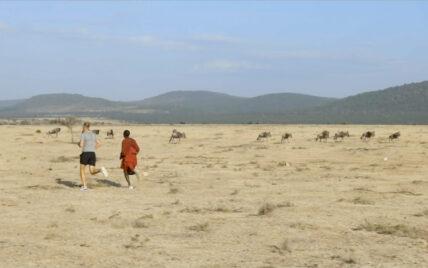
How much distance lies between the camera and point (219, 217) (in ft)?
40.6

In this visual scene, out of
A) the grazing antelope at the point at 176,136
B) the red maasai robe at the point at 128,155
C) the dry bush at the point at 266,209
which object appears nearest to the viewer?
the dry bush at the point at 266,209

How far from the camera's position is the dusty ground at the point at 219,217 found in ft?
30.3

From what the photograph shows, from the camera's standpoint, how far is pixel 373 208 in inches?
523

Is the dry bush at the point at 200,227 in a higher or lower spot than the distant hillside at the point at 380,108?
lower

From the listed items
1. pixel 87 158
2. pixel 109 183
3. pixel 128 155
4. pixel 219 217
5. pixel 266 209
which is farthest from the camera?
pixel 109 183

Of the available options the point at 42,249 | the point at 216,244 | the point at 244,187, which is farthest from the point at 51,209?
the point at 244,187

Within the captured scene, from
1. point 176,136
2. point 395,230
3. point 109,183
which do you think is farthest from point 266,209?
point 176,136

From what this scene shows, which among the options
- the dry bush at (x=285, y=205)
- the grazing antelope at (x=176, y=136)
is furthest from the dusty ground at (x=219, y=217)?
the grazing antelope at (x=176, y=136)

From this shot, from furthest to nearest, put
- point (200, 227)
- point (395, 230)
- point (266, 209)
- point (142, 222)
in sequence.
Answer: point (266, 209) < point (142, 222) < point (200, 227) < point (395, 230)

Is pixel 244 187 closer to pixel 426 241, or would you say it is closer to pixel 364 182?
pixel 364 182

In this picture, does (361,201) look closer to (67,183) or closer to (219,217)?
(219,217)

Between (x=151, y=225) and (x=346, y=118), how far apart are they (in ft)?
345

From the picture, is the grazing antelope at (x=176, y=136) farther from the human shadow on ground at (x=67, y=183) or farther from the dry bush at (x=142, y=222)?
the dry bush at (x=142, y=222)

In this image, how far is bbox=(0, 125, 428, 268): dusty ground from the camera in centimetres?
923
